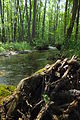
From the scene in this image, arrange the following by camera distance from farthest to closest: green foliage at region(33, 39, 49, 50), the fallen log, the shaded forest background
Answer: green foliage at region(33, 39, 49, 50)
the shaded forest background
the fallen log

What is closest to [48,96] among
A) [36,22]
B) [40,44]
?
[40,44]

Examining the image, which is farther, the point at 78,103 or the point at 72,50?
the point at 72,50

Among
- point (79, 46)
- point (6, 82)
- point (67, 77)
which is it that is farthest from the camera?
point (79, 46)

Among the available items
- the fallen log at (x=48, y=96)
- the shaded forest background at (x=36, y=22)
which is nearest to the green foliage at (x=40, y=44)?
the shaded forest background at (x=36, y=22)

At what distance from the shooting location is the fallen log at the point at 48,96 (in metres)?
4.47

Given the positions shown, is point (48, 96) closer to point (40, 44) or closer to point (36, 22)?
point (40, 44)

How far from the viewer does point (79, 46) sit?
14.6m

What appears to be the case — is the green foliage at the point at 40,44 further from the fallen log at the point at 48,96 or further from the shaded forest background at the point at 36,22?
the fallen log at the point at 48,96

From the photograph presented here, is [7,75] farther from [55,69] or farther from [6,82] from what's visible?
[55,69]

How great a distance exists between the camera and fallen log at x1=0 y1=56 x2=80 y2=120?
14.7 feet

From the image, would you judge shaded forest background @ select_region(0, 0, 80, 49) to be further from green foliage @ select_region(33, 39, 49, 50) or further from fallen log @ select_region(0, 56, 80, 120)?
fallen log @ select_region(0, 56, 80, 120)

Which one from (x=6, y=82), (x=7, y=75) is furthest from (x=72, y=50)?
(x=6, y=82)

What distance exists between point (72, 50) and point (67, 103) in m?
10.4

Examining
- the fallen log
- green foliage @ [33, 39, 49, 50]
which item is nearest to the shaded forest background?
green foliage @ [33, 39, 49, 50]
